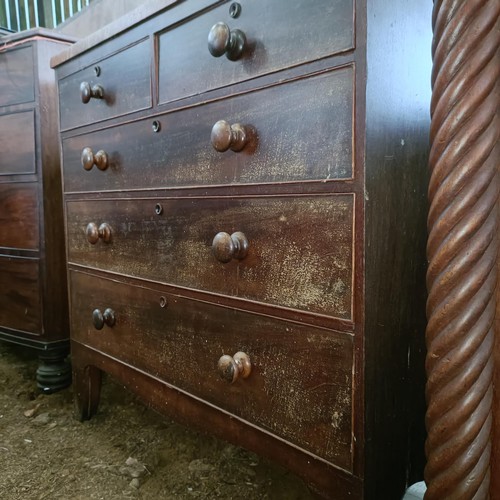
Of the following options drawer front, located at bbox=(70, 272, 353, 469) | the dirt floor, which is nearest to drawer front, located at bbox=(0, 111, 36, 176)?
drawer front, located at bbox=(70, 272, 353, 469)

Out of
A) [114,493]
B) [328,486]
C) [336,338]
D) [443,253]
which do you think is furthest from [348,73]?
[114,493]

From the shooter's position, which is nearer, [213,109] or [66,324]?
[213,109]

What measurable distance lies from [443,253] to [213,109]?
19.2 inches

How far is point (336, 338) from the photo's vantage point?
0.71m

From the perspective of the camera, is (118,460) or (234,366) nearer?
(234,366)

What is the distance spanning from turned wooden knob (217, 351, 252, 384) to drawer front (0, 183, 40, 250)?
1.05m

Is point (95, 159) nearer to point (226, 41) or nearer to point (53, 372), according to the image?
point (226, 41)

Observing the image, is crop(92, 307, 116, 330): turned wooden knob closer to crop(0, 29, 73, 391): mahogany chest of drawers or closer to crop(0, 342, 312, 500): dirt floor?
crop(0, 342, 312, 500): dirt floor

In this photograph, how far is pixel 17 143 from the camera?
1.62m

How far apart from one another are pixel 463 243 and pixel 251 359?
0.42 m

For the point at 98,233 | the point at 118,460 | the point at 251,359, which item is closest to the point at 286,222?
the point at 251,359

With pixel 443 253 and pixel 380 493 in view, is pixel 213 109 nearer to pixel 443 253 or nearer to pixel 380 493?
pixel 443 253

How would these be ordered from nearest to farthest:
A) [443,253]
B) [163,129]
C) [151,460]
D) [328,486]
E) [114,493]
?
[443,253] → [328,486] → [163,129] → [114,493] → [151,460]

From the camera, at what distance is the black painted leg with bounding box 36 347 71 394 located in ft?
5.46
